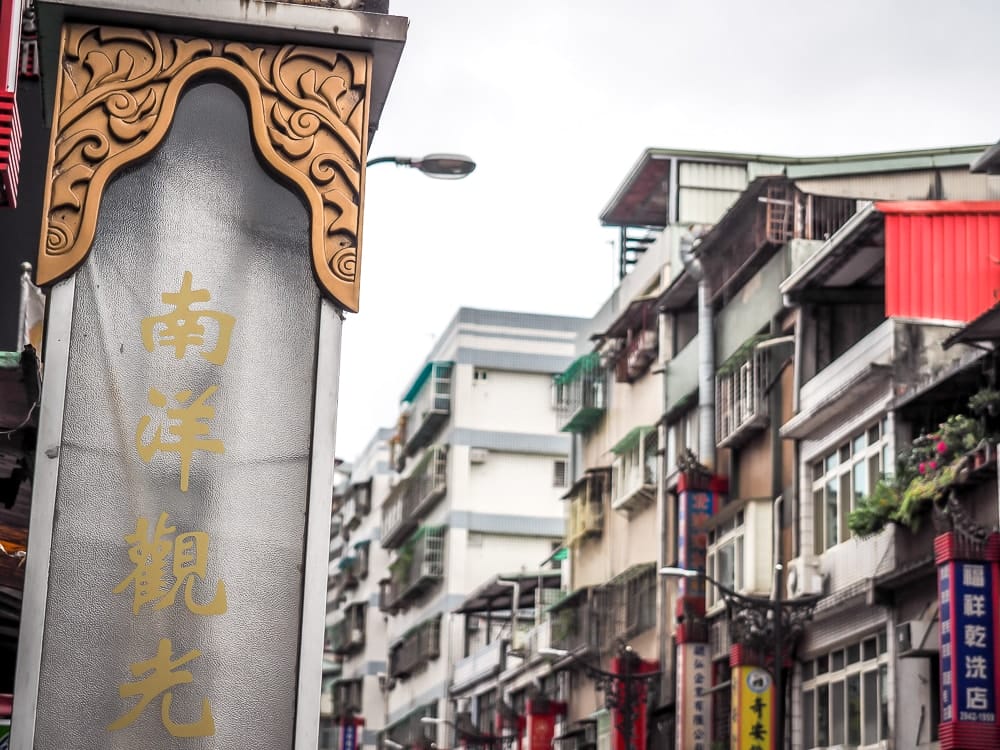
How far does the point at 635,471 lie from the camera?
4747 centimetres

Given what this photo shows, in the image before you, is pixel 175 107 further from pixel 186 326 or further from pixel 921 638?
pixel 921 638

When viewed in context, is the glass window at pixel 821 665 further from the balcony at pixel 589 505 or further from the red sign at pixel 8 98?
the red sign at pixel 8 98

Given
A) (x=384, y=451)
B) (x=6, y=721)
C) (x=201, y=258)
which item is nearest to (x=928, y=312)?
(x=6, y=721)

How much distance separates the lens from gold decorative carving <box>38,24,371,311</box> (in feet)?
31.1

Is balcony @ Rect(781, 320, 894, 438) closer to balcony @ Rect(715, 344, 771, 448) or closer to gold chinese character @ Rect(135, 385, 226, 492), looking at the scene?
balcony @ Rect(715, 344, 771, 448)

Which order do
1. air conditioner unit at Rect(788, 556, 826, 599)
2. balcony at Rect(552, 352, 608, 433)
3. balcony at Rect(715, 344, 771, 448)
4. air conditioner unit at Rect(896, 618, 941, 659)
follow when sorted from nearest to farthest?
1. air conditioner unit at Rect(896, 618, 941, 659)
2. air conditioner unit at Rect(788, 556, 826, 599)
3. balcony at Rect(715, 344, 771, 448)
4. balcony at Rect(552, 352, 608, 433)

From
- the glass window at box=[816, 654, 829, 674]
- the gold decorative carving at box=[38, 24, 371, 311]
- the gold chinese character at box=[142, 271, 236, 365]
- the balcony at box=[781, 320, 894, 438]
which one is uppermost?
the balcony at box=[781, 320, 894, 438]

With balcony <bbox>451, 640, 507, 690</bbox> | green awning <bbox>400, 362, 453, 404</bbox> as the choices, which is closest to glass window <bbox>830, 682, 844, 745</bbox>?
balcony <bbox>451, 640, 507, 690</bbox>

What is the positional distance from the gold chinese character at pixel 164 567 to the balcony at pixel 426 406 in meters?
66.8

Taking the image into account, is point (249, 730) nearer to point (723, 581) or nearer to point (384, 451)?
point (723, 581)

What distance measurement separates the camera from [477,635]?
7406 centimetres

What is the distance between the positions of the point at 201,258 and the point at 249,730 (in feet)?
8.34

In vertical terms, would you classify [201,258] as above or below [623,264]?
below

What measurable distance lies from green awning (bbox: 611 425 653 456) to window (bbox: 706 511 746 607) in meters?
7.07
